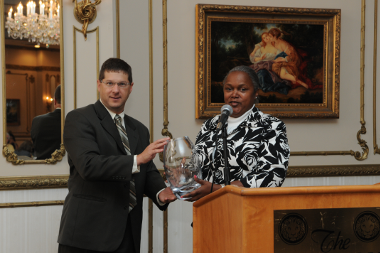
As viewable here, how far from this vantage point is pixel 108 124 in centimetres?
238

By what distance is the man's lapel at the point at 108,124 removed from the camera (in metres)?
2.37

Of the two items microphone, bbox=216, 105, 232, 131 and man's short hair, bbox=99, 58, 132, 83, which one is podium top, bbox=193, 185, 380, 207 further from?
man's short hair, bbox=99, 58, 132, 83

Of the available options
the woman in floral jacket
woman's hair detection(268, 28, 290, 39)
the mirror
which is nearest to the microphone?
the woman in floral jacket

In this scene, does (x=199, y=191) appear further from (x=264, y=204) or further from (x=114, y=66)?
(x=114, y=66)

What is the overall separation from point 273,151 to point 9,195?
97.9 inches

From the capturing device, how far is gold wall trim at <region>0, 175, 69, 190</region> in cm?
349

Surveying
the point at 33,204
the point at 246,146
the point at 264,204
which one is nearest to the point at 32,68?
the point at 33,204

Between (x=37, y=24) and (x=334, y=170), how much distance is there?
3442mm

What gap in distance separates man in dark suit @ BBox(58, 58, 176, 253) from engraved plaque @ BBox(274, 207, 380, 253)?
2.82ft

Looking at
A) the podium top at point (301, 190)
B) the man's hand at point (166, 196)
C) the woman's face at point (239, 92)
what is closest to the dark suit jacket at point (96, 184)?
the man's hand at point (166, 196)

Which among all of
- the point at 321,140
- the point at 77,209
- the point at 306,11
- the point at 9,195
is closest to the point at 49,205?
the point at 9,195

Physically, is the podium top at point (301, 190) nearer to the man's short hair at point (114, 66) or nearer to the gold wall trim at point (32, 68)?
the man's short hair at point (114, 66)

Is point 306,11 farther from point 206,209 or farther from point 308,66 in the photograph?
point 206,209

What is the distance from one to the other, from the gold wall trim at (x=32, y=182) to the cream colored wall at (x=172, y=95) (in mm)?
52
